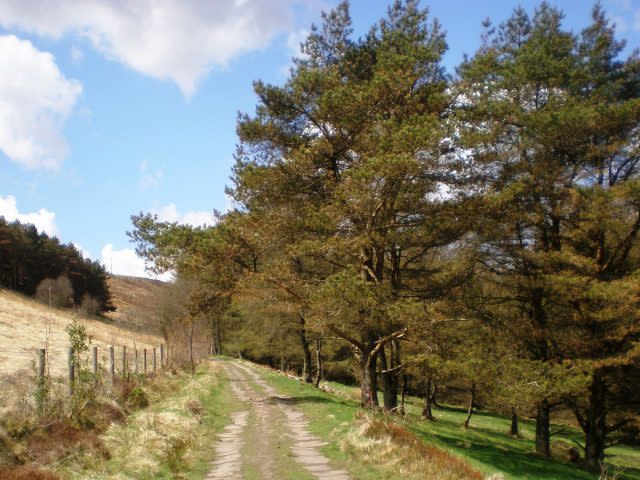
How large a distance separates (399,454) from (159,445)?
466 cm

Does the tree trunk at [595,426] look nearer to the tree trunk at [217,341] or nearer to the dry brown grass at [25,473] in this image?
the dry brown grass at [25,473]

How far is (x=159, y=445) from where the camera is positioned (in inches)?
440

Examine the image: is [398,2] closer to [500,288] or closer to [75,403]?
[500,288]

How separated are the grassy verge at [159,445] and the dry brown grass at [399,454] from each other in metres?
3.07

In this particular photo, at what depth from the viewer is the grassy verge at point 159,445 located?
31.0 feet

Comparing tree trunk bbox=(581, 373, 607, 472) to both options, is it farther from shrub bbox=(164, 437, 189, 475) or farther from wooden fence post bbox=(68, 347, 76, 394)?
wooden fence post bbox=(68, 347, 76, 394)

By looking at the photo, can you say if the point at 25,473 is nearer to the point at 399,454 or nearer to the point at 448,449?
the point at 399,454

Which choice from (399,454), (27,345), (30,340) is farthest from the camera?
(30,340)

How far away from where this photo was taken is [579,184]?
20.5 metres

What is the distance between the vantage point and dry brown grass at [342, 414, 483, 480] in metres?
9.80

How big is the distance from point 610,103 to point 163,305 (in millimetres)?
37236

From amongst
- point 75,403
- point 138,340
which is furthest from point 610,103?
point 138,340

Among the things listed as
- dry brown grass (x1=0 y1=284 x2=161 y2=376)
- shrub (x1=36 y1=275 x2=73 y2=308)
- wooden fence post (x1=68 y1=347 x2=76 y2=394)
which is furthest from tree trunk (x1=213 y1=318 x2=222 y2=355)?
wooden fence post (x1=68 y1=347 x2=76 y2=394)

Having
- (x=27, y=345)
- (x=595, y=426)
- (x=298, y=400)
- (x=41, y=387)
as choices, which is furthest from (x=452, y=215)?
(x=27, y=345)
